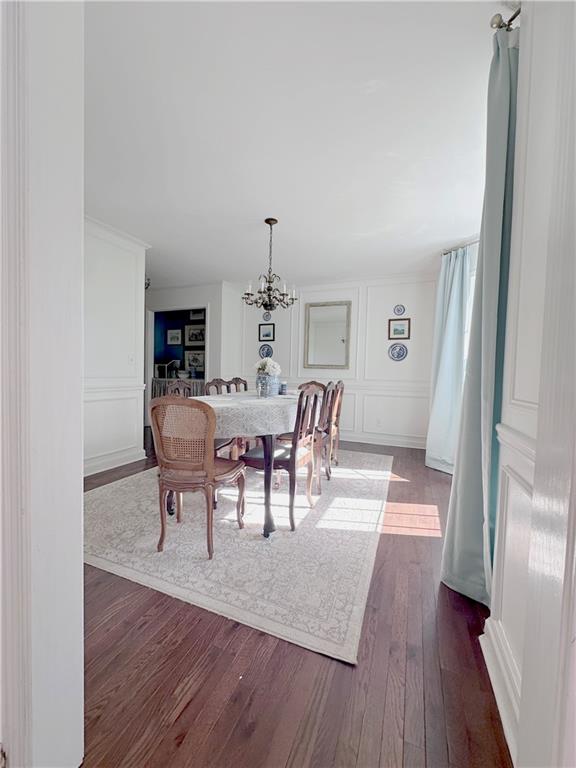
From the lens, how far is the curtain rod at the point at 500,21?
4.16ft

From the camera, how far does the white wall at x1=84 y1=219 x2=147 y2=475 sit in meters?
3.36

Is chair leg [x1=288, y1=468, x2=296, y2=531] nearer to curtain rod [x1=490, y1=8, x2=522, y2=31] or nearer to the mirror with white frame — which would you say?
curtain rod [x1=490, y1=8, x2=522, y2=31]

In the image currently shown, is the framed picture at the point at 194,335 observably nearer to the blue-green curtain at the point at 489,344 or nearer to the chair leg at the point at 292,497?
the chair leg at the point at 292,497

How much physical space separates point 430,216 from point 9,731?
3812mm

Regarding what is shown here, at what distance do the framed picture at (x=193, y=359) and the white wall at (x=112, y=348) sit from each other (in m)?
2.64

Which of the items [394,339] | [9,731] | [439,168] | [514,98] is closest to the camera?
[9,731]

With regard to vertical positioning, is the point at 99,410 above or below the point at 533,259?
below

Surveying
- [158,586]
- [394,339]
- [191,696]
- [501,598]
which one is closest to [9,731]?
[191,696]

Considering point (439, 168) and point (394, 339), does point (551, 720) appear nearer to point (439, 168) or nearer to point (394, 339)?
point (439, 168)

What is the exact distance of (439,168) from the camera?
7.52 feet

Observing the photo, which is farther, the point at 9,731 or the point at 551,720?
the point at 9,731

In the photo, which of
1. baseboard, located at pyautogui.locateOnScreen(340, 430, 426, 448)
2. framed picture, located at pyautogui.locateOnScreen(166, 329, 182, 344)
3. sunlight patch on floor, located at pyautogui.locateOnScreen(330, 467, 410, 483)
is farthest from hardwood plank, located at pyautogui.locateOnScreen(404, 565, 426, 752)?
framed picture, located at pyautogui.locateOnScreen(166, 329, 182, 344)

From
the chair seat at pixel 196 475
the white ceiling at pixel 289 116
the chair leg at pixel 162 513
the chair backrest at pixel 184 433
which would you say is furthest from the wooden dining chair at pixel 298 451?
the white ceiling at pixel 289 116

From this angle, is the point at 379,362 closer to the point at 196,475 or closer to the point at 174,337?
the point at 196,475
